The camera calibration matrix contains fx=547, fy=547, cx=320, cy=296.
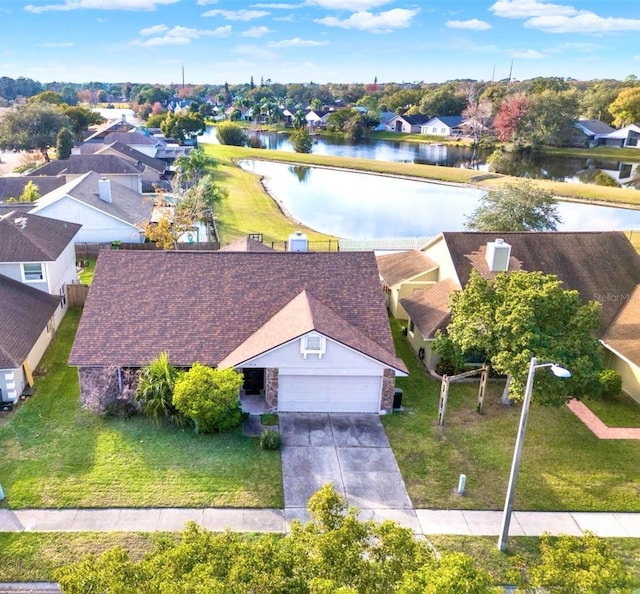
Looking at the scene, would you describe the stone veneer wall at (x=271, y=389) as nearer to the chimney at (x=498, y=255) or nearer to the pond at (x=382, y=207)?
the chimney at (x=498, y=255)

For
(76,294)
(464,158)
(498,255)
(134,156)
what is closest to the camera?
(498,255)

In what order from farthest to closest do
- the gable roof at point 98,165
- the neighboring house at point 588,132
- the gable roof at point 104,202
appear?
1. the neighboring house at point 588,132
2. the gable roof at point 98,165
3. the gable roof at point 104,202

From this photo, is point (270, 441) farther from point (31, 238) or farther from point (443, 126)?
point (443, 126)

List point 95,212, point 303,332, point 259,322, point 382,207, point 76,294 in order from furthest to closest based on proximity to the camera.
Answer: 1. point 382,207
2. point 95,212
3. point 76,294
4. point 259,322
5. point 303,332

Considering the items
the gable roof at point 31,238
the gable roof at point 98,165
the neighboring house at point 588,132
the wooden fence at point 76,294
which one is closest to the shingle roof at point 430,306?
the wooden fence at point 76,294

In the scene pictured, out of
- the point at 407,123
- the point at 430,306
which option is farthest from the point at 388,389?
the point at 407,123
